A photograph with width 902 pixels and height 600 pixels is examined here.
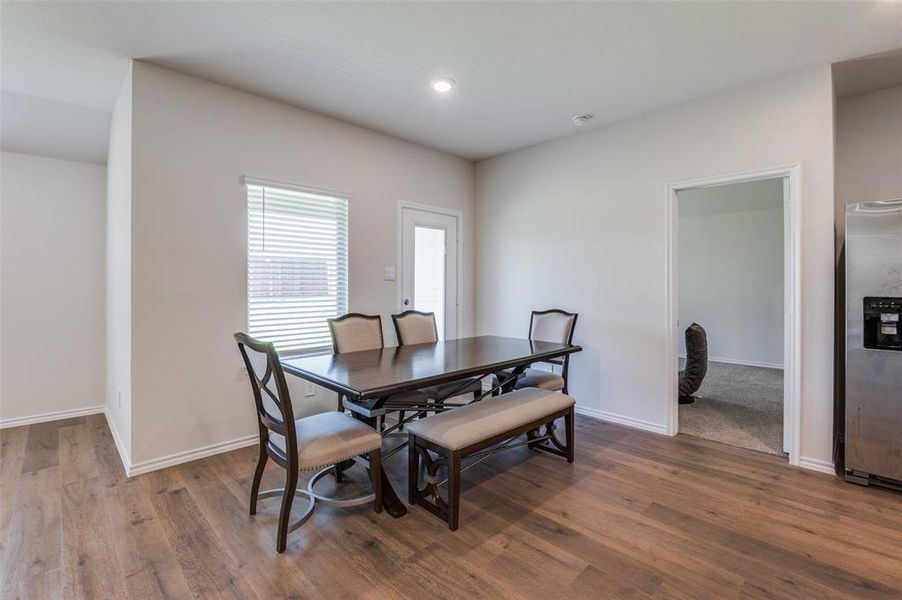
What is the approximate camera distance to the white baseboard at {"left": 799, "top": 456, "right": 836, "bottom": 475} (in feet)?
9.00

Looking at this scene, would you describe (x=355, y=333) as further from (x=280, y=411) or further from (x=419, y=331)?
(x=280, y=411)

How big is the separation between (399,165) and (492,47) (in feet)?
6.04

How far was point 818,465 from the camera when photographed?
110 inches

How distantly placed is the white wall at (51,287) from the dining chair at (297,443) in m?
3.06

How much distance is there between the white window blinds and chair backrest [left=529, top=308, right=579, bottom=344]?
6.00 ft

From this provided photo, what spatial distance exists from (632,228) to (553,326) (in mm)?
1115

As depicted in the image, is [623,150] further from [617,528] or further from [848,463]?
[617,528]

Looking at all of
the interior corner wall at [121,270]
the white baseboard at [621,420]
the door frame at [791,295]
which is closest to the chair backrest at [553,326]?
the white baseboard at [621,420]

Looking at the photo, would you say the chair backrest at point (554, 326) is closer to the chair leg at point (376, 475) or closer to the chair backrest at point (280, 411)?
the chair leg at point (376, 475)

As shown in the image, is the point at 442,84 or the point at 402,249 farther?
the point at 402,249

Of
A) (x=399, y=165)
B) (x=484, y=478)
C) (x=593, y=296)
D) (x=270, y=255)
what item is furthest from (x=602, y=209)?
(x=270, y=255)

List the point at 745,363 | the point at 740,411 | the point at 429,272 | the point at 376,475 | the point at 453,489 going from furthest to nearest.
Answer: the point at 745,363 → the point at 429,272 → the point at 740,411 → the point at 376,475 → the point at 453,489

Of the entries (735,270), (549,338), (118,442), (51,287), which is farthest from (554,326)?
(51,287)

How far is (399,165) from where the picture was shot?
166 inches
